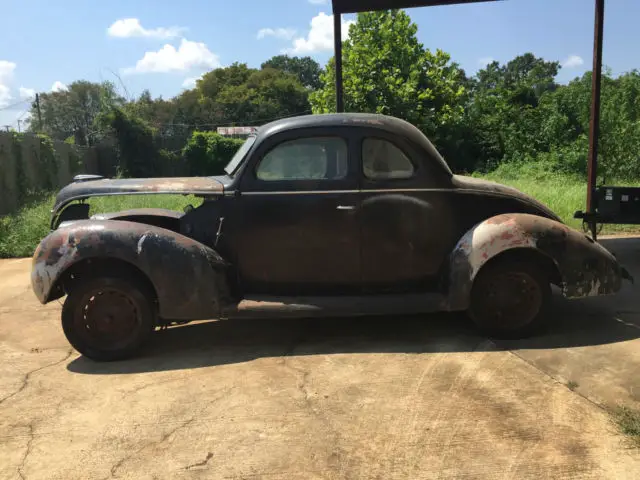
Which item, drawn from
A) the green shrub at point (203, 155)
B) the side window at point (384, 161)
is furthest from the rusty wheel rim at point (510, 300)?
the green shrub at point (203, 155)

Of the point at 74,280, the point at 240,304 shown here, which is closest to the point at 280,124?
the point at 240,304

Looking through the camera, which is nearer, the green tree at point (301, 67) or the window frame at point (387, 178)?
the window frame at point (387, 178)

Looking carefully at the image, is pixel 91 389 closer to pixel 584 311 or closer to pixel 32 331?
pixel 32 331

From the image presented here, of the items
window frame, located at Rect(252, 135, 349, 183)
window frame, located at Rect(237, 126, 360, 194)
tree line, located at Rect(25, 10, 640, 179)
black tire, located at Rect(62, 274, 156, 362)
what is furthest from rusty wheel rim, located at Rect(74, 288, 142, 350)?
tree line, located at Rect(25, 10, 640, 179)

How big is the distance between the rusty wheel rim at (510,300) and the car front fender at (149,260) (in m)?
2.22

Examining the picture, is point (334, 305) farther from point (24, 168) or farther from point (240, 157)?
point (24, 168)

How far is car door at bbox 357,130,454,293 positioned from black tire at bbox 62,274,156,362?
6.08ft

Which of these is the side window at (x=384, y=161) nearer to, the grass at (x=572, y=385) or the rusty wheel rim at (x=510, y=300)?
the rusty wheel rim at (x=510, y=300)

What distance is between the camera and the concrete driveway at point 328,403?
2734 mm

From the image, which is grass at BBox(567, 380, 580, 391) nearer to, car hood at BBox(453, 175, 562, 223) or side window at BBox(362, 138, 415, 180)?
car hood at BBox(453, 175, 562, 223)

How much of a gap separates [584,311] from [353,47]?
23.4 metres

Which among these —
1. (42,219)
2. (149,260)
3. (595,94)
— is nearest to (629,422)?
(149,260)

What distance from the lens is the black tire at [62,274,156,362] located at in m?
4.07

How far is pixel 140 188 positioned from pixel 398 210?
2.18m
